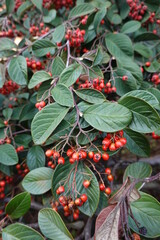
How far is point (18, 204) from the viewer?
35.8 inches

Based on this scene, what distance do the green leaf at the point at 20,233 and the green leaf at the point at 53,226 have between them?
0.03 m

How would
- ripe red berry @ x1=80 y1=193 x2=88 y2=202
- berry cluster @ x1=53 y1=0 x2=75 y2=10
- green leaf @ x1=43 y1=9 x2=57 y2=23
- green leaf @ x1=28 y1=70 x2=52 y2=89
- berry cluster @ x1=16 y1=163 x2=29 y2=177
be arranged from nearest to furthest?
ripe red berry @ x1=80 y1=193 x2=88 y2=202 < green leaf @ x1=28 y1=70 x2=52 y2=89 < berry cluster @ x1=16 y1=163 x2=29 y2=177 < green leaf @ x1=43 y1=9 x2=57 y2=23 < berry cluster @ x1=53 y1=0 x2=75 y2=10

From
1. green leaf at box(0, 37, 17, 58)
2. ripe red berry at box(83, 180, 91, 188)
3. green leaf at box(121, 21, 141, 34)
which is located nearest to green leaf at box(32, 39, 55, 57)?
green leaf at box(0, 37, 17, 58)

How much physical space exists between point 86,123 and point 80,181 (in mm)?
219

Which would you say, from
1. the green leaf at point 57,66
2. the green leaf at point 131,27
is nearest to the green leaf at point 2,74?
the green leaf at point 57,66

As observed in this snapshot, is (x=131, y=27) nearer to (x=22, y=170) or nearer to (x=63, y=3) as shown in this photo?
(x=63, y=3)

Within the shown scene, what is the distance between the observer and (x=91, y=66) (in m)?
1.00

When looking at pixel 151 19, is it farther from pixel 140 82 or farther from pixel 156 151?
pixel 156 151

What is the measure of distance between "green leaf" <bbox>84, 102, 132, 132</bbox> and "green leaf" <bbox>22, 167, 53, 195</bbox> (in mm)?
357

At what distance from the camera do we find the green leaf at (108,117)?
0.72 meters

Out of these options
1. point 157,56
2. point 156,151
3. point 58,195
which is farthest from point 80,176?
point 156,151

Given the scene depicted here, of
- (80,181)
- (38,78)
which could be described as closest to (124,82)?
(38,78)

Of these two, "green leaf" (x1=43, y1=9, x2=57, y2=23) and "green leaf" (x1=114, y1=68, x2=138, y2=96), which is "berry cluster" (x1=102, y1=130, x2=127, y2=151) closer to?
"green leaf" (x1=114, y1=68, x2=138, y2=96)

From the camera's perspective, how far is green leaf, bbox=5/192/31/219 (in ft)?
2.93
